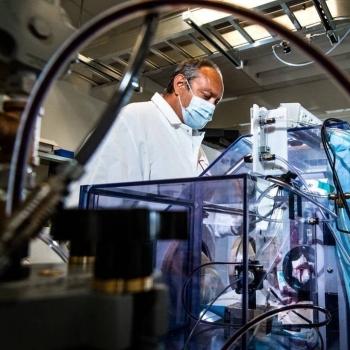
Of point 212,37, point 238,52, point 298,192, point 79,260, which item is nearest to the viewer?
point 79,260

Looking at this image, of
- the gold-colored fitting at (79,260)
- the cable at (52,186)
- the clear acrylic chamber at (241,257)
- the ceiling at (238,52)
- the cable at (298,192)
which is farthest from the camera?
the ceiling at (238,52)

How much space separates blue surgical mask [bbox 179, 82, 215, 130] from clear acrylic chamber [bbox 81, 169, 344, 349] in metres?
0.84

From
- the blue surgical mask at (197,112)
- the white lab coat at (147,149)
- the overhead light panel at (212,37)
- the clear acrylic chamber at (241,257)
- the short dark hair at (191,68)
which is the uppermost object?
the overhead light panel at (212,37)

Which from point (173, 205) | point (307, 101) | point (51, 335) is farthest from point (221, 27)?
point (51, 335)

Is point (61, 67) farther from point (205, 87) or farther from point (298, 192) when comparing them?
point (205, 87)

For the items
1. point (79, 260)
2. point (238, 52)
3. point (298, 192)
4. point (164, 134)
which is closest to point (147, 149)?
point (164, 134)

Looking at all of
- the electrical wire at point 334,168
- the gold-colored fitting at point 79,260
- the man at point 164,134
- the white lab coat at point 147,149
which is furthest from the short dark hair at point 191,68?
the gold-colored fitting at point 79,260

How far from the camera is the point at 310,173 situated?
103cm

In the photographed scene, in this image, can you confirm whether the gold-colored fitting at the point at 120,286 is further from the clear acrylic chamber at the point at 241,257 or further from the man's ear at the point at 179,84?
the man's ear at the point at 179,84

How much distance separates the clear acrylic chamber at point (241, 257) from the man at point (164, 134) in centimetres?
29

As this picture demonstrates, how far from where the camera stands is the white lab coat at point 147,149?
50.3 inches

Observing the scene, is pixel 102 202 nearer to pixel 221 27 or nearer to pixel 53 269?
pixel 53 269

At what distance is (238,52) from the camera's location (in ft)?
8.11

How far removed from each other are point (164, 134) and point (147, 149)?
17cm
